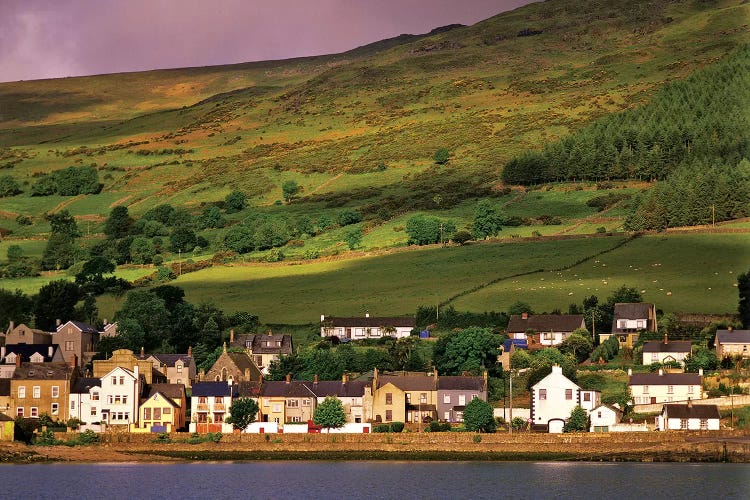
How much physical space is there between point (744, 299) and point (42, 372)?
220 feet

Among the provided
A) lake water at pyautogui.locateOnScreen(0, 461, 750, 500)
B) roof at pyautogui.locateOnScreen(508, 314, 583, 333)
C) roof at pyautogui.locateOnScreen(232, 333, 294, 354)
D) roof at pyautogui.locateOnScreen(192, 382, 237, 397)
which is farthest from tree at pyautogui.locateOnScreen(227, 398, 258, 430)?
roof at pyautogui.locateOnScreen(508, 314, 583, 333)

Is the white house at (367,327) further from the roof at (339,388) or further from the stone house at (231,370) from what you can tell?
the roof at (339,388)

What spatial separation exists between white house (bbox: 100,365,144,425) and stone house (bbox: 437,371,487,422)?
24.1 meters

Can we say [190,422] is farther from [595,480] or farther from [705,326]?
[705,326]

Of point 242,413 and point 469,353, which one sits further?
point 469,353

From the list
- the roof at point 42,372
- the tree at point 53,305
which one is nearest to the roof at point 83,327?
the tree at point 53,305

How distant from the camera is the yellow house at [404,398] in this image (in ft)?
396

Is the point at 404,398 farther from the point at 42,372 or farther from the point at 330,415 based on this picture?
the point at 42,372

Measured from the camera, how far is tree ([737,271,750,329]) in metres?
141

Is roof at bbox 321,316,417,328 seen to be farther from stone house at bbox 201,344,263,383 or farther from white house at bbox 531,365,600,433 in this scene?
white house at bbox 531,365,600,433

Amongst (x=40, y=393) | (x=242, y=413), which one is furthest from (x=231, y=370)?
(x=40, y=393)

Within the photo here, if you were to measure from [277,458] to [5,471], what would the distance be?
750 inches

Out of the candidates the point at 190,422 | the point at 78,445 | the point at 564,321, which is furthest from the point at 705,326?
the point at 78,445

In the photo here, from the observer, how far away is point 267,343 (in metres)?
145
